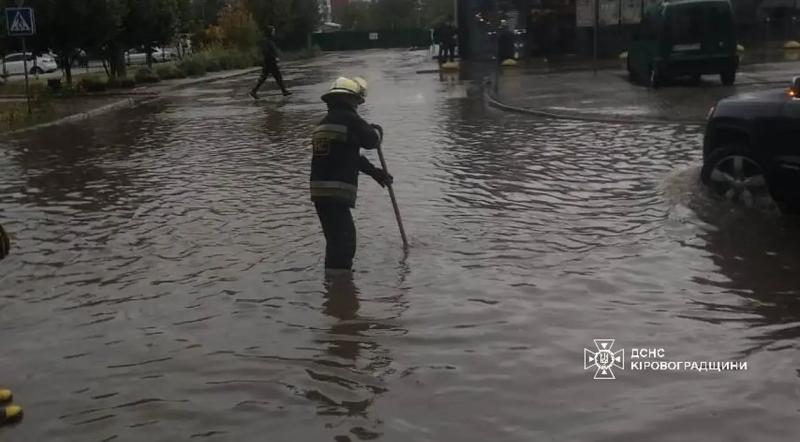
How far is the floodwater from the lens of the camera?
464 cm

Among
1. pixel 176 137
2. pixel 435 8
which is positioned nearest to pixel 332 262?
pixel 176 137

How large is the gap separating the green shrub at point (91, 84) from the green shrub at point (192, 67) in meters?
8.60

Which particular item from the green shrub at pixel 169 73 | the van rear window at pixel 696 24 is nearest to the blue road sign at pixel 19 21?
the van rear window at pixel 696 24

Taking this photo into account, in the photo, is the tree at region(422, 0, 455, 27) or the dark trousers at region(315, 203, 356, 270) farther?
the tree at region(422, 0, 455, 27)

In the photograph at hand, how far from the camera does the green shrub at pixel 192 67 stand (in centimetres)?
3816

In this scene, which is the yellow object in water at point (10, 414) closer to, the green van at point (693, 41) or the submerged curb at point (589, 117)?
the submerged curb at point (589, 117)

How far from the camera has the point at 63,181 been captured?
12156mm

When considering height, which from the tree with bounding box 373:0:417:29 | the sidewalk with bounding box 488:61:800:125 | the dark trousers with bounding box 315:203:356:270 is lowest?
the dark trousers with bounding box 315:203:356:270

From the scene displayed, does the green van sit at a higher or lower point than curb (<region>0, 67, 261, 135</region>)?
higher

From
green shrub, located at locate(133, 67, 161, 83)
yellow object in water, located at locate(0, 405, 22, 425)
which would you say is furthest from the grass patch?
yellow object in water, located at locate(0, 405, 22, 425)

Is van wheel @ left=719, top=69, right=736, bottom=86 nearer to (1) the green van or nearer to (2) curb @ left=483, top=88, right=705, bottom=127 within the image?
(1) the green van

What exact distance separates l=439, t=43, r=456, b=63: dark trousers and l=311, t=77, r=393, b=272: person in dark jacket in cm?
3187

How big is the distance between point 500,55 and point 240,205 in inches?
1025

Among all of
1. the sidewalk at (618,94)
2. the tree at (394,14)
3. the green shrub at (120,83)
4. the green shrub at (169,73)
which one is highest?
the tree at (394,14)
